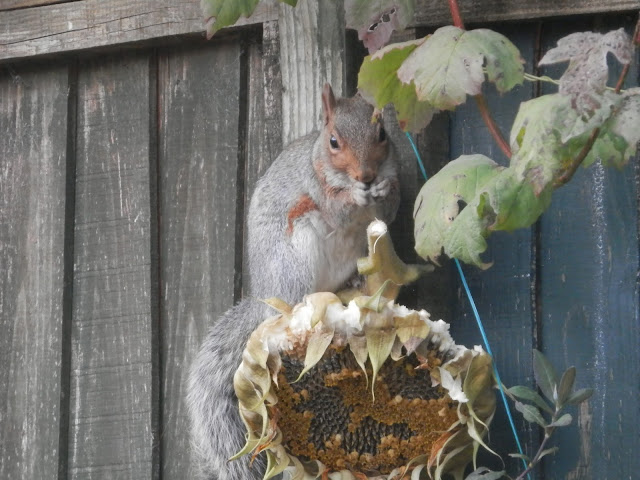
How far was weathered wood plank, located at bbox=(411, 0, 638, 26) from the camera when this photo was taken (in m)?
1.59

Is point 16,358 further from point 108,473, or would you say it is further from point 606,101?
point 606,101

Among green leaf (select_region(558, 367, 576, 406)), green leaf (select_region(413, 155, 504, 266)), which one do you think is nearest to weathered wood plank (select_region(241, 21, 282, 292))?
green leaf (select_region(413, 155, 504, 266))

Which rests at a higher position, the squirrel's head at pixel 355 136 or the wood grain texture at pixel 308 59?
the wood grain texture at pixel 308 59

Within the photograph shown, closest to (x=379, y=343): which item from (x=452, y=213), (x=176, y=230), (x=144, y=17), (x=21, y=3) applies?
(x=452, y=213)

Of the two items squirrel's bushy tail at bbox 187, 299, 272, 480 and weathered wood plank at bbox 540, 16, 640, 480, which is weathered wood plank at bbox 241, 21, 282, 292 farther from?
weathered wood plank at bbox 540, 16, 640, 480

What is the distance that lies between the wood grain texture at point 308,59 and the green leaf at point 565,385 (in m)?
0.57

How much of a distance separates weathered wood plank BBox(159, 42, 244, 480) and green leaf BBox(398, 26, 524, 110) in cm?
59

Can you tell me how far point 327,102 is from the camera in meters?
1.68

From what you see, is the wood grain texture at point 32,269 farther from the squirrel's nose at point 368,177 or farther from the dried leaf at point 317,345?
the dried leaf at point 317,345

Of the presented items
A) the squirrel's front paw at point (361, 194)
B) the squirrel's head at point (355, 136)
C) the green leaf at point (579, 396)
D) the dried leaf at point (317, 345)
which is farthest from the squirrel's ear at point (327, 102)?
the green leaf at point (579, 396)

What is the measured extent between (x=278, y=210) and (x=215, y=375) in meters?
0.27

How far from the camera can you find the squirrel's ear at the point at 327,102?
5.49ft

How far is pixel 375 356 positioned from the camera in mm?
1346

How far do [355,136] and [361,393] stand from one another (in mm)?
475
